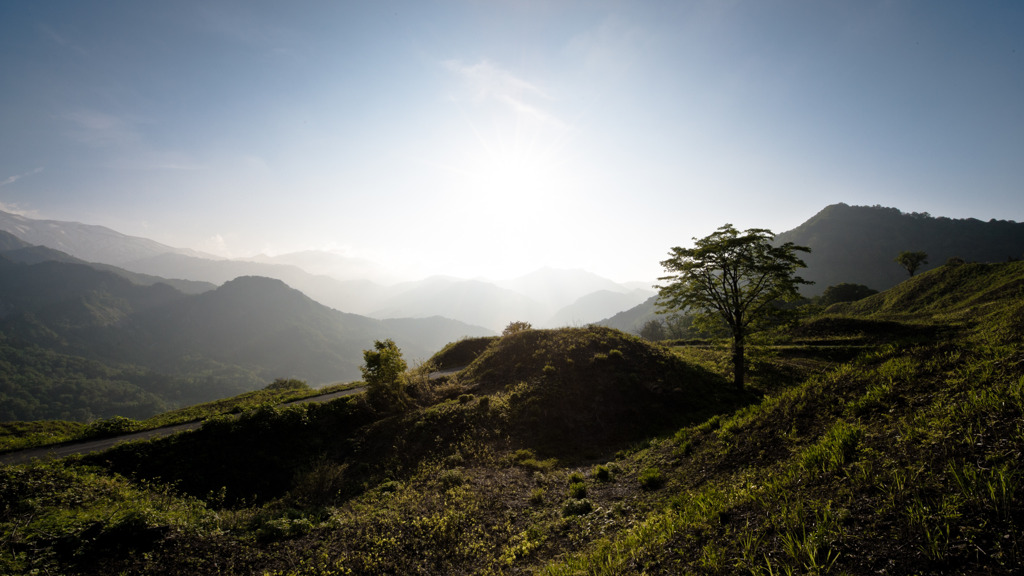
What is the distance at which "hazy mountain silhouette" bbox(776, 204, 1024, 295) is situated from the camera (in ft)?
528

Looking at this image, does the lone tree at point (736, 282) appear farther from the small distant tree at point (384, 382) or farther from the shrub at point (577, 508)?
the small distant tree at point (384, 382)

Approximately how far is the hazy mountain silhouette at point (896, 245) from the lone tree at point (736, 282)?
591ft

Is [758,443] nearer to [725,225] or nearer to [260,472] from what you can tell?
[725,225]

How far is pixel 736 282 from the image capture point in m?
19.9

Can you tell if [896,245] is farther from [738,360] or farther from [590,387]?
[590,387]

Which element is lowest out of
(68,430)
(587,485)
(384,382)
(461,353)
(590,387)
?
(68,430)

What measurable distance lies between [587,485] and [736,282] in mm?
15064

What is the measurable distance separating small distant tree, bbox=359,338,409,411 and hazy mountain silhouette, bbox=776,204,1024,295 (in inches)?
7673

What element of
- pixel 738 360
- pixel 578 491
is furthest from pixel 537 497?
pixel 738 360

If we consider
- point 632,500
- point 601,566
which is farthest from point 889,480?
point 632,500

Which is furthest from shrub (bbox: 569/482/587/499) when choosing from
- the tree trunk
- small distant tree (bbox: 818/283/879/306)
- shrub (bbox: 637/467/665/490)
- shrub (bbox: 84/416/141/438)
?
small distant tree (bbox: 818/283/879/306)

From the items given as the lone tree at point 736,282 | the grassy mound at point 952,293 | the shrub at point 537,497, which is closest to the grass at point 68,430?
the shrub at point 537,497

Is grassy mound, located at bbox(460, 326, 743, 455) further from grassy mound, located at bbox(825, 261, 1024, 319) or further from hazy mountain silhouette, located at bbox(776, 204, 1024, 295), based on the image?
hazy mountain silhouette, located at bbox(776, 204, 1024, 295)

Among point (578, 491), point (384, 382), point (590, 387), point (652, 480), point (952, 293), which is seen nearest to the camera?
point (652, 480)
